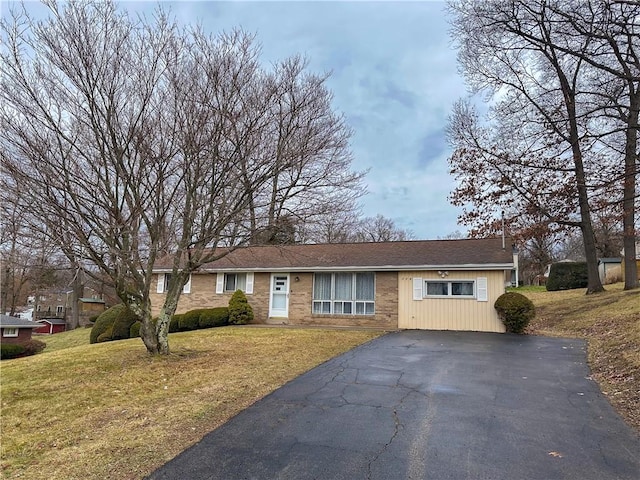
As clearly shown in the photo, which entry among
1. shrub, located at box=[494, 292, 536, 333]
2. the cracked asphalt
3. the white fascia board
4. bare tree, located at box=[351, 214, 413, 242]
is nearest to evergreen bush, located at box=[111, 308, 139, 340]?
the white fascia board

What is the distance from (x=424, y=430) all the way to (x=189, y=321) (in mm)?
14077

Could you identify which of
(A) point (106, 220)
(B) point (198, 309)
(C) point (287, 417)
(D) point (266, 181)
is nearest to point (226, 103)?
(D) point (266, 181)

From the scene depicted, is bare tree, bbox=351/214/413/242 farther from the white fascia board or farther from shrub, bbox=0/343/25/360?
shrub, bbox=0/343/25/360

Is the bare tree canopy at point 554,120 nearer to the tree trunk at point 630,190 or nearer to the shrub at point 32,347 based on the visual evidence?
the tree trunk at point 630,190

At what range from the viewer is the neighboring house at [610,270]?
25.2 meters

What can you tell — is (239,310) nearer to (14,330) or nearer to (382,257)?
(382,257)

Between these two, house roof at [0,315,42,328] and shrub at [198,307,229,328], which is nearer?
shrub at [198,307,229,328]

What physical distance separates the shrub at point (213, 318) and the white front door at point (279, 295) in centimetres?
189

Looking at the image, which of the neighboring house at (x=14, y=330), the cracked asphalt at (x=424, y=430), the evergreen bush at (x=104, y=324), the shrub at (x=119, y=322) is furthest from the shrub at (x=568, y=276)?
the neighboring house at (x=14, y=330)

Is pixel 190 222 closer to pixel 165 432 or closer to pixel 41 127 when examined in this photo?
pixel 41 127

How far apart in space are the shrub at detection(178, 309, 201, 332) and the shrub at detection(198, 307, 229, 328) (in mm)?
202

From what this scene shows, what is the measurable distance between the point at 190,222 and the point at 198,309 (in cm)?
1063

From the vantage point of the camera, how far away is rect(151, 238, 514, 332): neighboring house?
15.0 m

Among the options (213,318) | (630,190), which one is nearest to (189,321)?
(213,318)
